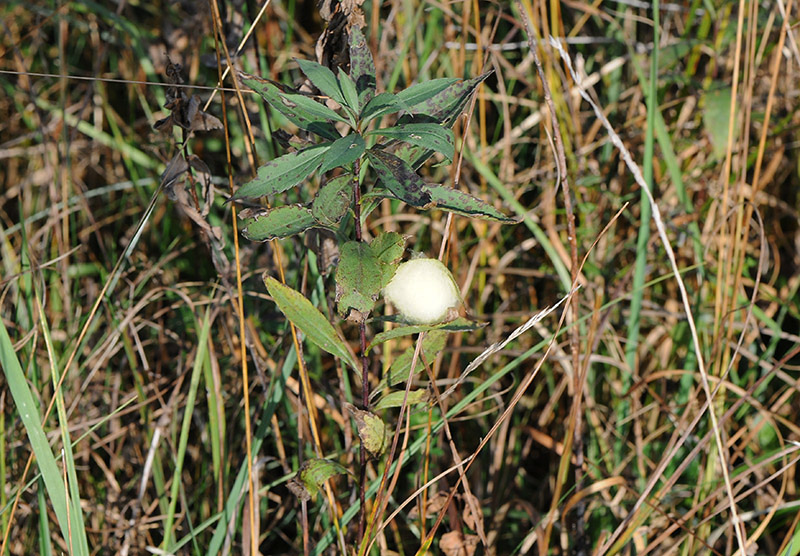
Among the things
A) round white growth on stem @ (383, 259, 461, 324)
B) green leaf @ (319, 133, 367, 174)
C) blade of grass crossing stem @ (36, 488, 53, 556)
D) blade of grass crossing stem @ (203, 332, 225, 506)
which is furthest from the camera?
blade of grass crossing stem @ (203, 332, 225, 506)

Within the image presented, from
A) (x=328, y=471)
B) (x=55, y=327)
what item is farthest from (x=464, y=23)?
(x=55, y=327)

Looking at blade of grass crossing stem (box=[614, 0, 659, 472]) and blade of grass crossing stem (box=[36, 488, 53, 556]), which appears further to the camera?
blade of grass crossing stem (box=[614, 0, 659, 472])

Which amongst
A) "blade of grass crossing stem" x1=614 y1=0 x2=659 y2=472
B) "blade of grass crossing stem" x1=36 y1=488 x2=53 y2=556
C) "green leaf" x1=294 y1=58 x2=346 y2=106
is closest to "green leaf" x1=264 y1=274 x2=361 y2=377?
"green leaf" x1=294 y1=58 x2=346 y2=106

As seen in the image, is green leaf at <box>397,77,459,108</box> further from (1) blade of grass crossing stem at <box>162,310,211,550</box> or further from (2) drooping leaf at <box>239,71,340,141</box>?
(1) blade of grass crossing stem at <box>162,310,211,550</box>

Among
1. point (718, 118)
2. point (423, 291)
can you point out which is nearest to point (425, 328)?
point (423, 291)

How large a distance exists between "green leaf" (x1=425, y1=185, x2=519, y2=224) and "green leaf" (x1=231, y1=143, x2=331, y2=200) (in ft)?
0.39

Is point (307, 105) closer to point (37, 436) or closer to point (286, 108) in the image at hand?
point (286, 108)

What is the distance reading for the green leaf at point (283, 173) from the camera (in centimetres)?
73

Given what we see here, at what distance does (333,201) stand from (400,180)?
0.24ft

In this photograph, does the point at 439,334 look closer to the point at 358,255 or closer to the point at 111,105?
the point at 358,255

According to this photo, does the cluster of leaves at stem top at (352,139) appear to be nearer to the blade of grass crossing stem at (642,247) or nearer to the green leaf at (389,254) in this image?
the green leaf at (389,254)

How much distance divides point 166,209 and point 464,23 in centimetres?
70

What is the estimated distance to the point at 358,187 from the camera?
773 millimetres

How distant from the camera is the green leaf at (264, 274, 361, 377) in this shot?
2.67ft
